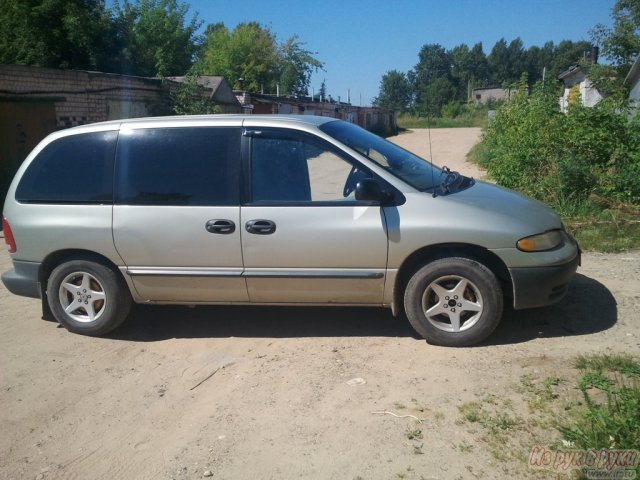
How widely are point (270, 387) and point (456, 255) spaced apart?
5.55 ft

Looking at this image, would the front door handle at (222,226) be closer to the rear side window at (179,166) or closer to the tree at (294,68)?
the rear side window at (179,166)

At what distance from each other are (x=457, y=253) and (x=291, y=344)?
4.96ft

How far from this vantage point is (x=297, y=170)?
4.79 m

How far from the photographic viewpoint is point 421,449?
3.31m

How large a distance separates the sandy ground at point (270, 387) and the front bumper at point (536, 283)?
35 cm

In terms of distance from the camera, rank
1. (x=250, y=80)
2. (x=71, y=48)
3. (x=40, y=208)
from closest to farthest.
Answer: (x=40, y=208) → (x=71, y=48) → (x=250, y=80)

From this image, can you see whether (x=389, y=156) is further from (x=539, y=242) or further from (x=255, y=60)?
(x=255, y=60)

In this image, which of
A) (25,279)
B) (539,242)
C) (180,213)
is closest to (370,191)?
(539,242)

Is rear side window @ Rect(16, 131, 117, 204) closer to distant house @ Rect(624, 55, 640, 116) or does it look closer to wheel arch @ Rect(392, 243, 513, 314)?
wheel arch @ Rect(392, 243, 513, 314)

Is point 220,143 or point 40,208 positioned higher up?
point 220,143

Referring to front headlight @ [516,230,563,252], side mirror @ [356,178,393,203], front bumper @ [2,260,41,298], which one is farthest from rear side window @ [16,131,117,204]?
front headlight @ [516,230,563,252]

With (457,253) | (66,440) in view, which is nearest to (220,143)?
(457,253)

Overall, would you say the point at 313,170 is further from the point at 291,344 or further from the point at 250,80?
the point at 250,80

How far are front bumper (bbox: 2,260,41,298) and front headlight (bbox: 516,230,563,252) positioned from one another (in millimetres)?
3982
